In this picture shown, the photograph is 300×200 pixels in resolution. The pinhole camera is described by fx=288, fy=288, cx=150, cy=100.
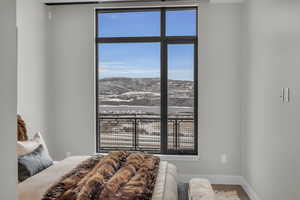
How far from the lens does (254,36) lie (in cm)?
367

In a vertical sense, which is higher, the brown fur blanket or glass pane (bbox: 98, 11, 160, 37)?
glass pane (bbox: 98, 11, 160, 37)

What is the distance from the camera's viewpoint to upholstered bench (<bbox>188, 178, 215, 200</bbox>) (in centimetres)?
215

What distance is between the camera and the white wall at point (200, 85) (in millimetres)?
4500

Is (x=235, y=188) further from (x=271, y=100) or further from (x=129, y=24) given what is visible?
(x=129, y=24)

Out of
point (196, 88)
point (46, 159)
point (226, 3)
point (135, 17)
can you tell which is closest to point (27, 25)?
point (135, 17)

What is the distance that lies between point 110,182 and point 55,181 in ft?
1.96

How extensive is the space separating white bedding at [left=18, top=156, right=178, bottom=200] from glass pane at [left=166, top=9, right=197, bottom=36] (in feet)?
7.80

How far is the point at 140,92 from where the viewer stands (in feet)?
15.8

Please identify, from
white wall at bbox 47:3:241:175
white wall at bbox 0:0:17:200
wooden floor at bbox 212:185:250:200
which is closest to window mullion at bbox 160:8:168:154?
white wall at bbox 47:3:241:175

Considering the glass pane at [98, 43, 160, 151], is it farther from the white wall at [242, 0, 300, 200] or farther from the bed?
the bed

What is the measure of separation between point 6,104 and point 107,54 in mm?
4074

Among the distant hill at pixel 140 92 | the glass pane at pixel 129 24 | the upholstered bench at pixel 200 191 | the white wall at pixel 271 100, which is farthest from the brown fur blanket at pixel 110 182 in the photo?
the glass pane at pixel 129 24

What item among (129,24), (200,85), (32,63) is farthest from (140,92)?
(32,63)

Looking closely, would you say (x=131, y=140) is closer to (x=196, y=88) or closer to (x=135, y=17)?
(x=196, y=88)
